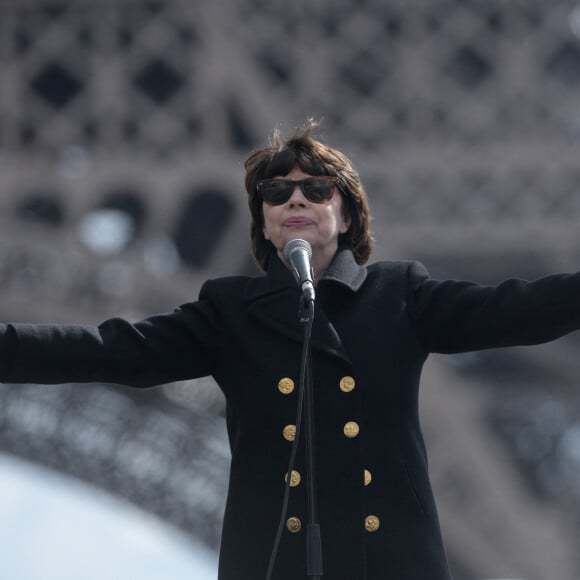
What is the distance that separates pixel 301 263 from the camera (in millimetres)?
2693

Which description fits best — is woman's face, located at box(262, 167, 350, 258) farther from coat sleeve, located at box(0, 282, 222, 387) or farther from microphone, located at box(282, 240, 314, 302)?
coat sleeve, located at box(0, 282, 222, 387)

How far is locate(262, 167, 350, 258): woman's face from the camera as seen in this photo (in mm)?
2887

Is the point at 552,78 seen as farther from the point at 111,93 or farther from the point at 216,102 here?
the point at 111,93

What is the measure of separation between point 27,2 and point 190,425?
4.94m

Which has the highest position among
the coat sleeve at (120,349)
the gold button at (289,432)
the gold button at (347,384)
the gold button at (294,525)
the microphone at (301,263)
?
the microphone at (301,263)

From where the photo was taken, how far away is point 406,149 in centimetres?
1445

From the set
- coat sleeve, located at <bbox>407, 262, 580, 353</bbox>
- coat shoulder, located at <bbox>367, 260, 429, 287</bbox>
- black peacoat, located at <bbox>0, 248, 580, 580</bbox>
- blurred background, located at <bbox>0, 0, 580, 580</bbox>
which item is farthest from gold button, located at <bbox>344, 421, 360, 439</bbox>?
blurred background, located at <bbox>0, 0, 580, 580</bbox>

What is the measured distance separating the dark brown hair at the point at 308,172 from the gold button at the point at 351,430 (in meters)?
0.49

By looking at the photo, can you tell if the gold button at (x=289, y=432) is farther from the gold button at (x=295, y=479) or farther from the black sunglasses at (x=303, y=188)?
the black sunglasses at (x=303, y=188)

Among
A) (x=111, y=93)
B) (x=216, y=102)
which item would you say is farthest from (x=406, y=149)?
(x=111, y=93)

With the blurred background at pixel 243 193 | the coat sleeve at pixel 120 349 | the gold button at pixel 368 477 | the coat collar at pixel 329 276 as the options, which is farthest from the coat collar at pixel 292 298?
the blurred background at pixel 243 193

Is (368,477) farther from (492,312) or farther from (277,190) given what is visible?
(277,190)

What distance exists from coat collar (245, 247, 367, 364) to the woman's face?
0.19ft

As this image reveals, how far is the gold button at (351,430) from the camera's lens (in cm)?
270
